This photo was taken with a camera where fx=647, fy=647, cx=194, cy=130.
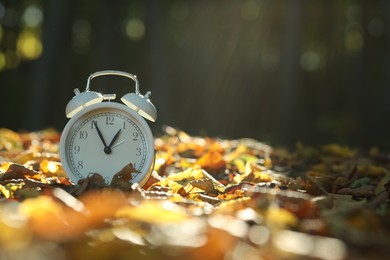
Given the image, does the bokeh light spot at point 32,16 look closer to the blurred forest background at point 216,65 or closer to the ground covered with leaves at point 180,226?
the blurred forest background at point 216,65

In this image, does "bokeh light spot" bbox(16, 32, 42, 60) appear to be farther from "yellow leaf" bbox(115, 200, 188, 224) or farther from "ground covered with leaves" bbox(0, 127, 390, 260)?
"yellow leaf" bbox(115, 200, 188, 224)

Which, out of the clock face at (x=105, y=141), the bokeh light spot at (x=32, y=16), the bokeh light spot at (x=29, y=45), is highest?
the clock face at (x=105, y=141)

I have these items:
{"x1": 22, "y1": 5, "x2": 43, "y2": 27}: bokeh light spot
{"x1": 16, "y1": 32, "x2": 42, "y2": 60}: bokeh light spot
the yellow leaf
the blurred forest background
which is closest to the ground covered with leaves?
the yellow leaf

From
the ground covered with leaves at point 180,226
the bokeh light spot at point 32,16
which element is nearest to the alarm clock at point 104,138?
the ground covered with leaves at point 180,226

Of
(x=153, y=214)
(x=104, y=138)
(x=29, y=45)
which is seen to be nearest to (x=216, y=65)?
(x=29, y=45)

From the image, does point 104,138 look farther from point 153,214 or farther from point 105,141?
point 153,214

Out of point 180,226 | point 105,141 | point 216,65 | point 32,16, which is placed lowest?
point 32,16

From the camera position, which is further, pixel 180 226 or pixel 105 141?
pixel 105 141

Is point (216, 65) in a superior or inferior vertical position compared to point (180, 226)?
inferior
